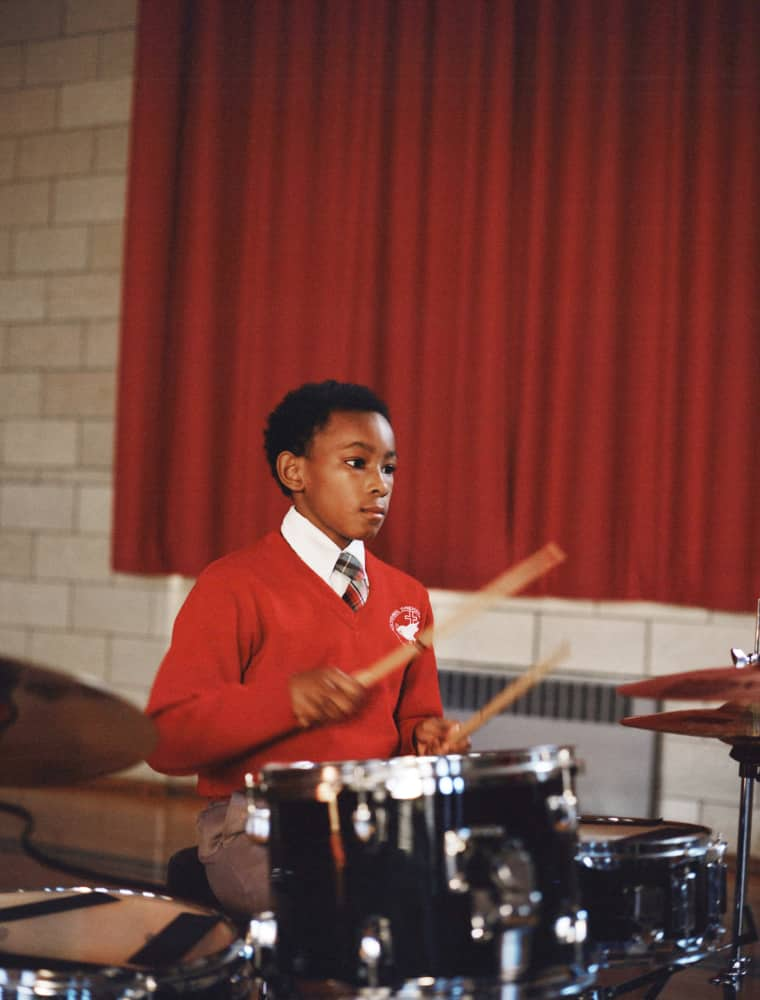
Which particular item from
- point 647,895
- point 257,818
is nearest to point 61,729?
point 257,818

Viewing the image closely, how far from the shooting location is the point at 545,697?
362cm

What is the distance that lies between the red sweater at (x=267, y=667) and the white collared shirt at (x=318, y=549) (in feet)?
0.05

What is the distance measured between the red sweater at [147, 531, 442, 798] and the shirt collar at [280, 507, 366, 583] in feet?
0.05

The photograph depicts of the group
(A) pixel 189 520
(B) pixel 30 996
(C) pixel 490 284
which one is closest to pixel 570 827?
(B) pixel 30 996

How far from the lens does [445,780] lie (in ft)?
4.60

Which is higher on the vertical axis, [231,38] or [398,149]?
[231,38]

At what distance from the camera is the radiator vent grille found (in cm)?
A: 356

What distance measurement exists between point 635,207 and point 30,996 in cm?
282

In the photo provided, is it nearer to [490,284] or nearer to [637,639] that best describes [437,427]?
[490,284]

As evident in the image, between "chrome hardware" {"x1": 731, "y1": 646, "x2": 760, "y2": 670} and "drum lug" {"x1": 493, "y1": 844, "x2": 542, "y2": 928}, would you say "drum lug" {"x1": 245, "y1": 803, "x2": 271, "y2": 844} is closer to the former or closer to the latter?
"drum lug" {"x1": 493, "y1": 844, "x2": 542, "y2": 928}

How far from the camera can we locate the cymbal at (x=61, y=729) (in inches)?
49.5

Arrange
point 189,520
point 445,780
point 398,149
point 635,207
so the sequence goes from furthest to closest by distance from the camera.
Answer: point 189,520 < point 398,149 < point 635,207 < point 445,780

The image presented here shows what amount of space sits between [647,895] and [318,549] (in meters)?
0.70

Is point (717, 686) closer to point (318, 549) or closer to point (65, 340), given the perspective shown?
point (318, 549)
